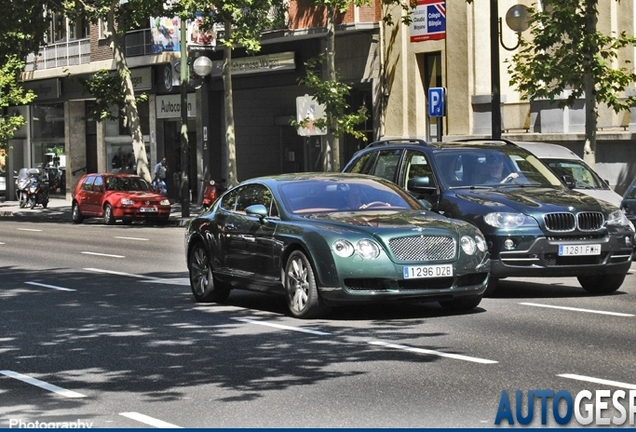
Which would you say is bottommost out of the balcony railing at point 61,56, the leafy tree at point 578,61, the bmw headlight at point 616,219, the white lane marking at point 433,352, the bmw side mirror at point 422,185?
the white lane marking at point 433,352

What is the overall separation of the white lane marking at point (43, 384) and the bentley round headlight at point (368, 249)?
13.1ft

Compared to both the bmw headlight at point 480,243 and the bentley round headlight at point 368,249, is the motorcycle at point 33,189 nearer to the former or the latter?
the bmw headlight at point 480,243

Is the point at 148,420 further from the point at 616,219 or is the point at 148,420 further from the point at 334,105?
the point at 334,105

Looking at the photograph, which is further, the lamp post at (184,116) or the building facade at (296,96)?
the lamp post at (184,116)

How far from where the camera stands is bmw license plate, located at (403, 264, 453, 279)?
13.5m

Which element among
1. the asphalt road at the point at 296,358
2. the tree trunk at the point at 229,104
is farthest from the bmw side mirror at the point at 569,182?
the tree trunk at the point at 229,104

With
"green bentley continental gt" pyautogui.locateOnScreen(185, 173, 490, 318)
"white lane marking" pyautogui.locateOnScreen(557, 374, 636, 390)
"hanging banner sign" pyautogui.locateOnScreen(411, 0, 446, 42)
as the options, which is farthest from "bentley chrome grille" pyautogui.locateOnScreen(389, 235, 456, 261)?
"hanging banner sign" pyautogui.locateOnScreen(411, 0, 446, 42)

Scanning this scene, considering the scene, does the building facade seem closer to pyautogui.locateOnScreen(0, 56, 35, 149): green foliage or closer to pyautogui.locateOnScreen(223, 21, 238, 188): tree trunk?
pyautogui.locateOnScreen(223, 21, 238, 188): tree trunk

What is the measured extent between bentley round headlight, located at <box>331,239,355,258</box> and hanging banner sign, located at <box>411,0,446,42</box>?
2728cm

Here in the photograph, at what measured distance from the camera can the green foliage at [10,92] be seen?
5425 centimetres

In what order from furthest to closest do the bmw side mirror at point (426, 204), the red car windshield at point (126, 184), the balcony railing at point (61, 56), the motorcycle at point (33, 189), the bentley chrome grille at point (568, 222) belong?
1. the balcony railing at point (61, 56)
2. the motorcycle at point (33, 189)
3. the red car windshield at point (126, 184)
4. the bentley chrome grille at point (568, 222)
5. the bmw side mirror at point (426, 204)

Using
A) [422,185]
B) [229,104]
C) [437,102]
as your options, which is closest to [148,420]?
[422,185]

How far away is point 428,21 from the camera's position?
133 feet

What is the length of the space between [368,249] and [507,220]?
2592mm
